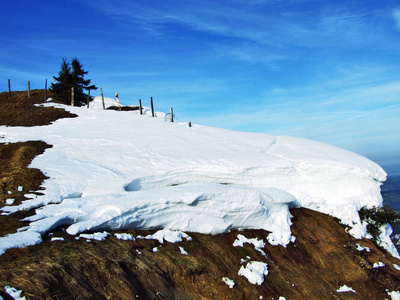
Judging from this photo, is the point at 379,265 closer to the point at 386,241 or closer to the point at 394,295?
the point at 394,295

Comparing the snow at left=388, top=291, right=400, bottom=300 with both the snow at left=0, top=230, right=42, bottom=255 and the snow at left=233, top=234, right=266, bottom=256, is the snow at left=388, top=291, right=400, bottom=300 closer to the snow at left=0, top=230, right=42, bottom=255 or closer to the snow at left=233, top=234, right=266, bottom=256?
the snow at left=233, top=234, right=266, bottom=256

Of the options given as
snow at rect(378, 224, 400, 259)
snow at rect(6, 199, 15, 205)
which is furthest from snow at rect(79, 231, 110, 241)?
snow at rect(378, 224, 400, 259)

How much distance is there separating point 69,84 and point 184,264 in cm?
3484

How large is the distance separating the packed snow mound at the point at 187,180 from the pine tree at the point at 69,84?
17.6 m

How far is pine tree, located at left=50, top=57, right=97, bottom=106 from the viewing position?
36.9m

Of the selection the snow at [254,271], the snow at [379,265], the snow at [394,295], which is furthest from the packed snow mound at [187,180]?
the snow at [394,295]

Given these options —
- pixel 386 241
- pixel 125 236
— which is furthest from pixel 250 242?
pixel 386 241

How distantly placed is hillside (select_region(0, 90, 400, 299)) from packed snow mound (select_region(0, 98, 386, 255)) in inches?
A: 17.9

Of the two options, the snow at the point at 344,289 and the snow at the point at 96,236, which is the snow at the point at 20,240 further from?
the snow at the point at 344,289

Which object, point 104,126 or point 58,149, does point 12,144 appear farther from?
point 104,126

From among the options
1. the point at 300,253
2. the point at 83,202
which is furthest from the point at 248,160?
the point at 83,202

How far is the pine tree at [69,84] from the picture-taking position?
36875 mm

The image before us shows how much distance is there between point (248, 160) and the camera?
48.0 feet

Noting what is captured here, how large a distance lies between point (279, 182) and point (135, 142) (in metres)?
8.29
